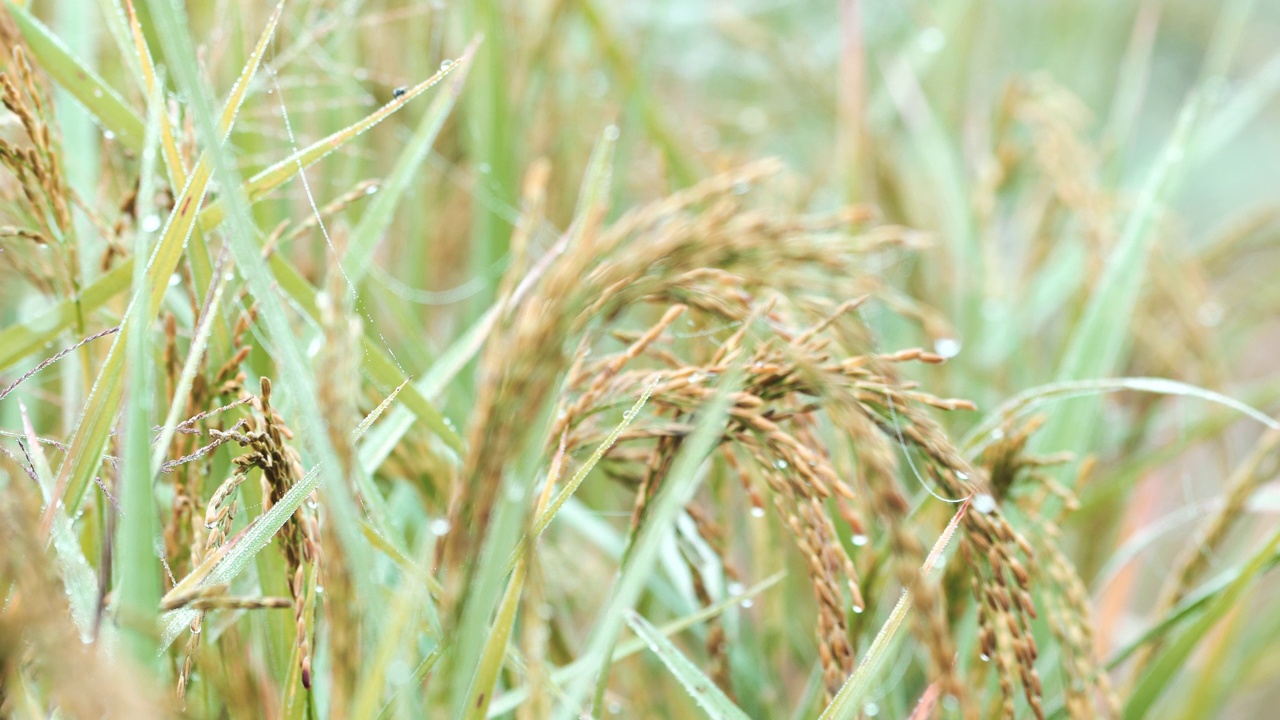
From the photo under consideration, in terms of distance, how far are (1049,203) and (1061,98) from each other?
128 millimetres

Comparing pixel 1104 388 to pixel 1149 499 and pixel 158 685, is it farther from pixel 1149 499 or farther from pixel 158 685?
pixel 1149 499

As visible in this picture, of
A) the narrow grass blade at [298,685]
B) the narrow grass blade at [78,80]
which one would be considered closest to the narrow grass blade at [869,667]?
the narrow grass blade at [298,685]

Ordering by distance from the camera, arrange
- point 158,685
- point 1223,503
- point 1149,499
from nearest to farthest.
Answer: point 158,685
point 1223,503
point 1149,499

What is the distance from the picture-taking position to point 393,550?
431 millimetres

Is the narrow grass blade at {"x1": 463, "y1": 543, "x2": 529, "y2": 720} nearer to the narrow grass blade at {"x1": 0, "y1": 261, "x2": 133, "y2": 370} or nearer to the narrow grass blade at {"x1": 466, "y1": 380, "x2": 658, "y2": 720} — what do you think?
the narrow grass blade at {"x1": 466, "y1": 380, "x2": 658, "y2": 720}

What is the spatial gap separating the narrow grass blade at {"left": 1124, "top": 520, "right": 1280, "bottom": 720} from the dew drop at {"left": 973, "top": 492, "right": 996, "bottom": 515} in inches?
7.8

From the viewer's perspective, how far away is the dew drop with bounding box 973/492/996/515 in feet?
1.32

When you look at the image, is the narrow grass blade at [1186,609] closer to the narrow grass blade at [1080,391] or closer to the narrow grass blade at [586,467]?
the narrow grass blade at [1080,391]

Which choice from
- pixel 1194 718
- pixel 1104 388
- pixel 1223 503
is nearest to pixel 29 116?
pixel 1104 388

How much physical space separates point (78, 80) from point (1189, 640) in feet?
2.31

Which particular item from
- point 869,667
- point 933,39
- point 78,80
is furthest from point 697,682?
point 933,39

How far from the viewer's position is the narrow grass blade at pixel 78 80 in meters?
0.50

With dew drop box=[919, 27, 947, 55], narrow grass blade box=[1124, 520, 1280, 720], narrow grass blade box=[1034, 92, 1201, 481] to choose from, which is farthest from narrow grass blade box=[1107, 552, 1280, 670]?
dew drop box=[919, 27, 947, 55]

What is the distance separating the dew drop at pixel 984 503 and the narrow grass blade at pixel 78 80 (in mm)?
469
